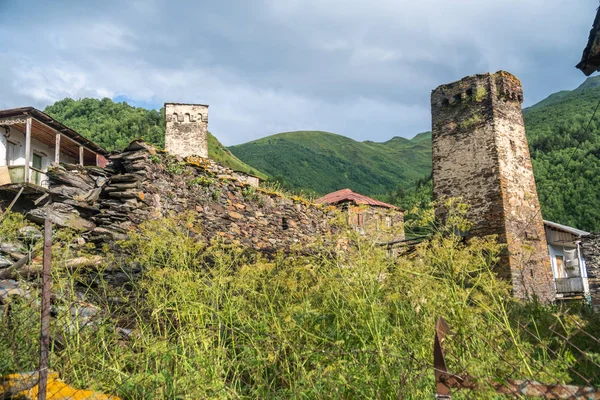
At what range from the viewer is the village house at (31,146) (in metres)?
14.6

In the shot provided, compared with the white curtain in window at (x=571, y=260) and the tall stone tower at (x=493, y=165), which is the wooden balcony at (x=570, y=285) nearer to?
the white curtain in window at (x=571, y=260)

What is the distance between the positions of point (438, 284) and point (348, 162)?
104 meters

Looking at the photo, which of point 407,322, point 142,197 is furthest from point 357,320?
point 142,197

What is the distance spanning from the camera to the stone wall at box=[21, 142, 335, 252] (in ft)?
24.6

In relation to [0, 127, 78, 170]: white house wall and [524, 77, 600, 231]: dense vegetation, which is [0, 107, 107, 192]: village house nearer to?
[0, 127, 78, 170]: white house wall

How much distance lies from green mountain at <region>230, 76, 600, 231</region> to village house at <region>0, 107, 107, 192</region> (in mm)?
22373

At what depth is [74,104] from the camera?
46875mm

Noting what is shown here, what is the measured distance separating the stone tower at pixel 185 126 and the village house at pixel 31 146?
8.42m

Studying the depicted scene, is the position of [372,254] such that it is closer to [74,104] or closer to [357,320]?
[357,320]

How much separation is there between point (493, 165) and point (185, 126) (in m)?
21.9

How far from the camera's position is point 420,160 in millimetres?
135375

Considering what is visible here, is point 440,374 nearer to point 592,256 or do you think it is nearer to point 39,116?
point 39,116

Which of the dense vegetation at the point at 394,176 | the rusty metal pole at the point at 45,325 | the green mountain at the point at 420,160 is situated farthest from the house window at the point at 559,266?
the rusty metal pole at the point at 45,325

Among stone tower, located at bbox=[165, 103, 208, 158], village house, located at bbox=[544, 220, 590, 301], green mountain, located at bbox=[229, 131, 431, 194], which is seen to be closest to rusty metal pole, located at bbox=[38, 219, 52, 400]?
village house, located at bbox=[544, 220, 590, 301]
